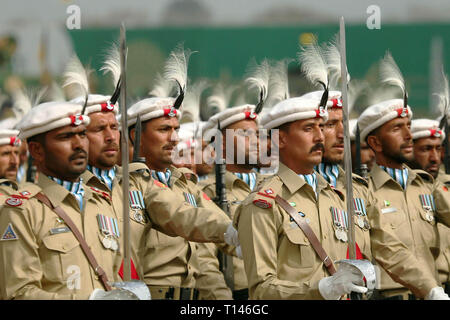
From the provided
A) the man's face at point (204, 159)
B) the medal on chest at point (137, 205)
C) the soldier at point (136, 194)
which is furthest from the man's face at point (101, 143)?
the man's face at point (204, 159)

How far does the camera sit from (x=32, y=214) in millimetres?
5926

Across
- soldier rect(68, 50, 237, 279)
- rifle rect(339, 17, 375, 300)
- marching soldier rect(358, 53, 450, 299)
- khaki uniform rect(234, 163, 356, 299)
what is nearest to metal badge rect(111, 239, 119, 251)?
soldier rect(68, 50, 237, 279)

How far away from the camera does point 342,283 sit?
557 centimetres

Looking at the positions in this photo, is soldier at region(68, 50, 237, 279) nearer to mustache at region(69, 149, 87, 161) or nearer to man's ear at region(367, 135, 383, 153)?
mustache at region(69, 149, 87, 161)

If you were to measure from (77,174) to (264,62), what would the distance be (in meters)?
2.48

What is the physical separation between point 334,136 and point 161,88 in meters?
1.63

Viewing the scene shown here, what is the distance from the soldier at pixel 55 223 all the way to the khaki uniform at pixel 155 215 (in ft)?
1.74

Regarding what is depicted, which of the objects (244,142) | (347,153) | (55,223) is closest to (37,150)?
(55,223)

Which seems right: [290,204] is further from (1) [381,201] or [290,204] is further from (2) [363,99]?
(2) [363,99]

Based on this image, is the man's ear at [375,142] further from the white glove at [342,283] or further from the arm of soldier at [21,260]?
the arm of soldier at [21,260]

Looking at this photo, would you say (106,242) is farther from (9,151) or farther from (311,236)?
(9,151)

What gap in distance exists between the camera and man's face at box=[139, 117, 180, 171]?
26.2 ft
